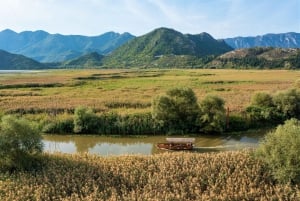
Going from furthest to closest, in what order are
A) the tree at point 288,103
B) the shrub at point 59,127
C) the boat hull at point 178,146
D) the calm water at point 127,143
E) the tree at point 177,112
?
the tree at point 288,103 < the shrub at point 59,127 < the tree at point 177,112 < the calm water at point 127,143 < the boat hull at point 178,146

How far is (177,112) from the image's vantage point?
5162 centimetres

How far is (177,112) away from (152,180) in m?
25.6

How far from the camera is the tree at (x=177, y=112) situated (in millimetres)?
51062

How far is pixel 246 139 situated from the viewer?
155ft

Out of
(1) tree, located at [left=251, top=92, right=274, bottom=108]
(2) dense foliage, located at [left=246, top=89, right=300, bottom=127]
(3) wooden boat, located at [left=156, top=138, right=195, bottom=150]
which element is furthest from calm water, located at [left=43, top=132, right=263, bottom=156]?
(1) tree, located at [left=251, top=92, right=274, bottom=108]

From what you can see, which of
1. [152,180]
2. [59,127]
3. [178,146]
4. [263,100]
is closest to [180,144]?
[178,146]

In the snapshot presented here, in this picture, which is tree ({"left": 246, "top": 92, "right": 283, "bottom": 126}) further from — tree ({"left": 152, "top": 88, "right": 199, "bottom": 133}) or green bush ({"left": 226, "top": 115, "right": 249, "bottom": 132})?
tree ({"left": 152, "top": 88, "right": 199, "bottom": 133})

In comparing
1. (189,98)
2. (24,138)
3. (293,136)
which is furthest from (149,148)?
(293,136)

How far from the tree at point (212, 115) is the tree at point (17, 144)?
24965 mm

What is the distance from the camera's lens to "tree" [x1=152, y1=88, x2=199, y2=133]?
168 feet

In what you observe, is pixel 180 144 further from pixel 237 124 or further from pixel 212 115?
pixel 237 124

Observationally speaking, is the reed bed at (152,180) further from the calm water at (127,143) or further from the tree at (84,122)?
the tree at (84,122)

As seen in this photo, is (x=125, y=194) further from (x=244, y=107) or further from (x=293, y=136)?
(x=244, y=107)

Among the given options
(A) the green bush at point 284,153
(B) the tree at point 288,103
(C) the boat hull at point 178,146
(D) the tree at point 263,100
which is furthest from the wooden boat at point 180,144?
(B) the tree at point 288,103
